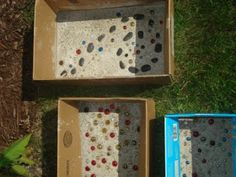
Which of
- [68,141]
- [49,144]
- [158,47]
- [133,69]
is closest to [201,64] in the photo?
[158,47]

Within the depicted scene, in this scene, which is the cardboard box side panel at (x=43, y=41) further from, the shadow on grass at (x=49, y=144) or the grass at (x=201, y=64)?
the grass at (x=201, y=64)

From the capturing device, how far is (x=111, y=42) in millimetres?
2459

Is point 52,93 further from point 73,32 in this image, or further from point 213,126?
point 213,126

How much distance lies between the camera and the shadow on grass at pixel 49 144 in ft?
8.36

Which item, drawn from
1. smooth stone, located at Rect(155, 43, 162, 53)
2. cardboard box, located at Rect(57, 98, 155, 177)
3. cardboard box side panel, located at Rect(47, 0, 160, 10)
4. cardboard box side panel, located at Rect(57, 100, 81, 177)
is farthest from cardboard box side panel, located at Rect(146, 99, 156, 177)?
cardboard box side panel, located at Rect(47, 0, 160, 10)

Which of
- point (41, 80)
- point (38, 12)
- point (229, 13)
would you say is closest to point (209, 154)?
point (229, 13)

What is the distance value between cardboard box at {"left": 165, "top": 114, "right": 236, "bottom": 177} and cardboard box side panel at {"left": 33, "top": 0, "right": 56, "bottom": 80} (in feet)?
2.33

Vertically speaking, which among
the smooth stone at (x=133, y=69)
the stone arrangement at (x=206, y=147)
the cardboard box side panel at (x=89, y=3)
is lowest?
the stone arrangement at (x=206, y=147)

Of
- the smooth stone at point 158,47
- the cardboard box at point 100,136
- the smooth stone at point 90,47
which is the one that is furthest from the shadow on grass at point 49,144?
the smooth stone at point 158,47

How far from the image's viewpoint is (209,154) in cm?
226

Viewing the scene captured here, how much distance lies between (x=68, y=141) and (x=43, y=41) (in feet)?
1.71

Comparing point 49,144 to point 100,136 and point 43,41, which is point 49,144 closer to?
point 100,136

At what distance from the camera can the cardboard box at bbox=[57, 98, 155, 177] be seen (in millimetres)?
2326

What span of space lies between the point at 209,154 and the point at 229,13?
2.28 ft
